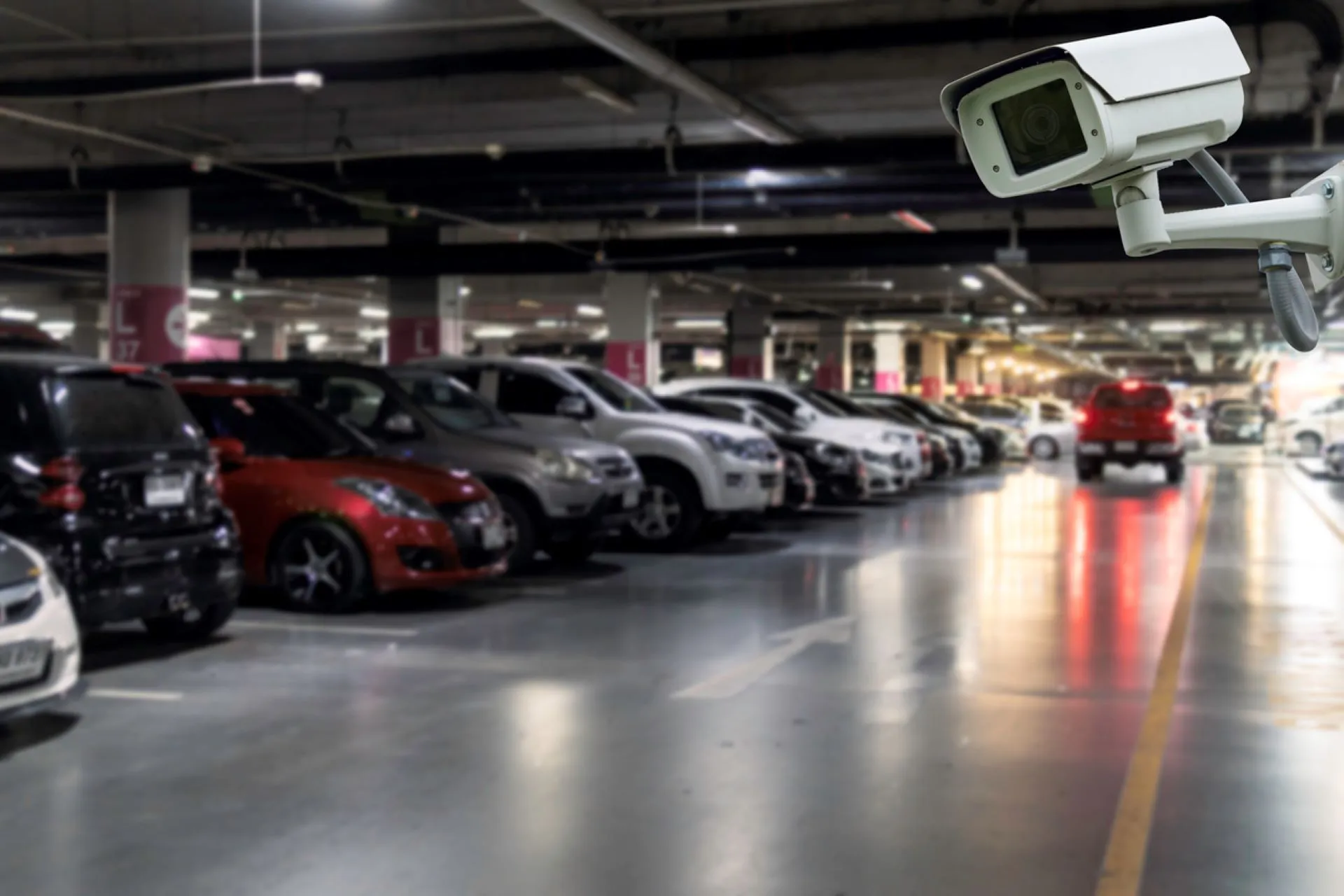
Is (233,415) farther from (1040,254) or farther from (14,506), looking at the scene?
(1040,254)

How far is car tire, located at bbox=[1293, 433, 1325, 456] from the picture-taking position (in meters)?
37.0

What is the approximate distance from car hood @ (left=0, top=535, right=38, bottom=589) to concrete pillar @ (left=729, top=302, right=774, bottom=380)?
31.8 meters

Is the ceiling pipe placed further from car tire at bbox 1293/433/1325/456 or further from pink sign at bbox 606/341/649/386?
car tire at bbox 1293/433/1325/456

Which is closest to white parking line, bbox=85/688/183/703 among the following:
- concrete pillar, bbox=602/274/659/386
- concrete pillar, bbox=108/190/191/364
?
concrete pillar, bbox=108/190/191/364

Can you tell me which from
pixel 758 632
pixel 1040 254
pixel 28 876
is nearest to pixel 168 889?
pixel 28 876

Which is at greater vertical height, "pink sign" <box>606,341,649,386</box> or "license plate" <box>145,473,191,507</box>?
"pink sign" <box>606,341,649,386</box>

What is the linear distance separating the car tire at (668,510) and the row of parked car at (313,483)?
Answer: 0.02m

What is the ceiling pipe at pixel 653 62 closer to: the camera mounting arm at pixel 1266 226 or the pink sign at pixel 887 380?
the camera mounting arm at pixel 1266 226

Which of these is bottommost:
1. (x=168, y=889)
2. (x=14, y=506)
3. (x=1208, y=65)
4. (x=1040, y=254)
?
(x=168, y=889)

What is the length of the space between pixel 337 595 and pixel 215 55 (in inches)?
267

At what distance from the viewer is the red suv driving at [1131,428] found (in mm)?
26109

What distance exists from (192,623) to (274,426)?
2.00 m

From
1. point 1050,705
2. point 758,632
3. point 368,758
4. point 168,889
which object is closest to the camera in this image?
point 168,889

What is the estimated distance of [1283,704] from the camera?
7188 mm
